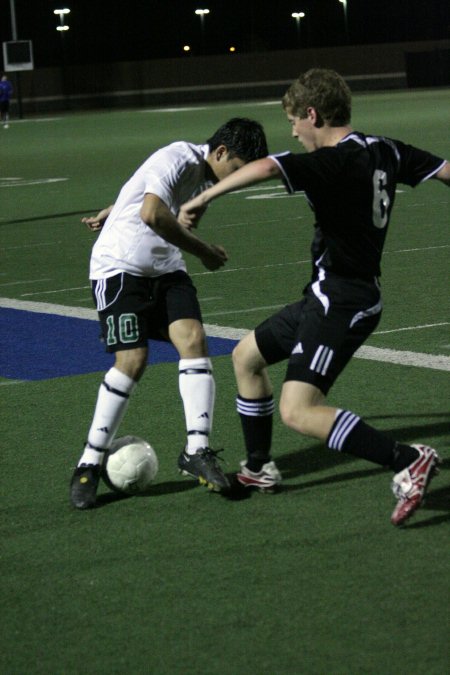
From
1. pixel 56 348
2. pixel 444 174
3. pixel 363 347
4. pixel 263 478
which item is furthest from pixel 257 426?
pixel 56 348

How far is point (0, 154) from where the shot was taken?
108 feet

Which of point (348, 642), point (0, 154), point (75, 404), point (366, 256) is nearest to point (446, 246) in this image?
point (75, 404)

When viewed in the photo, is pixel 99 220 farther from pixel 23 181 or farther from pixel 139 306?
pixel 23 181


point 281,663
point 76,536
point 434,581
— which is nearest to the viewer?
point 281,663

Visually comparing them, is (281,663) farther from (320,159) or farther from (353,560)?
(320,159)

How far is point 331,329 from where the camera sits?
532 centimetres

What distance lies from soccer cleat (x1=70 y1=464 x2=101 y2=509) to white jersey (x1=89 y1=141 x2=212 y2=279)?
89 centimetres

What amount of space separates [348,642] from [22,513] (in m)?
2.05

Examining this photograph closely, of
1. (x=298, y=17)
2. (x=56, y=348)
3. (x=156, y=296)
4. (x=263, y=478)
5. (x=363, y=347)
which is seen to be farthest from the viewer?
(x=298, y=17)

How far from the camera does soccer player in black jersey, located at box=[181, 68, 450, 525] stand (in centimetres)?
514

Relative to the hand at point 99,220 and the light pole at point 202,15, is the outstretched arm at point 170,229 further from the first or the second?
the light pole at point 202,15

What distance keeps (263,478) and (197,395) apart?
479 millimetres

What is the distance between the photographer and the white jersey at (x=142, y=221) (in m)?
5.69

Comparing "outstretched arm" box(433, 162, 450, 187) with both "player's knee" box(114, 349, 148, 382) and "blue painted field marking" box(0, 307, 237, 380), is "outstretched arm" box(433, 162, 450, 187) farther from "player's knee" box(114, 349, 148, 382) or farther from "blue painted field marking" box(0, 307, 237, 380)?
"blue painted field marking" box(0, 307, 237, 380)
